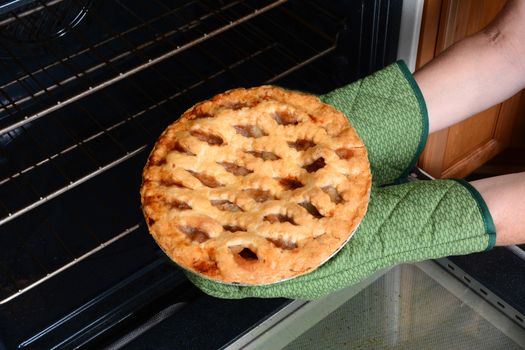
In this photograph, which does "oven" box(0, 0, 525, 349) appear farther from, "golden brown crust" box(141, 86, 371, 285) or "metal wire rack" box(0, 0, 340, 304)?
"golden brown crust" box(141, 86, 371, 285)

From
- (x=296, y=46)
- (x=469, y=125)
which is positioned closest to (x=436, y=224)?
(x=296, y=46)

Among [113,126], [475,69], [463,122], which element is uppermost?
[475,69]

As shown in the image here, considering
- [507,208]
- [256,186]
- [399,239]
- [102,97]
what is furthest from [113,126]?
[507,208]

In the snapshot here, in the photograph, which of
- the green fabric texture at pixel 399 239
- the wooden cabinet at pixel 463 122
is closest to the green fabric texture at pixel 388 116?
the green fabric texture at pixel 399 239

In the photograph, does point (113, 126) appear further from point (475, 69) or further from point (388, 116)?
point (475, 69)

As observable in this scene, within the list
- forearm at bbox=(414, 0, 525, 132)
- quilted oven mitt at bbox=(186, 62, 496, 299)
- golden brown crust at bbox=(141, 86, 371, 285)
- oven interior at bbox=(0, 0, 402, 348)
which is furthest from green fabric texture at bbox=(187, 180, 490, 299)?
oven interior at bbox=(0, 0, 402, 348)

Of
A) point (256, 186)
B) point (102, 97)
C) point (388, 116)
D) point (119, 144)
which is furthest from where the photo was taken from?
point (102, 97)
